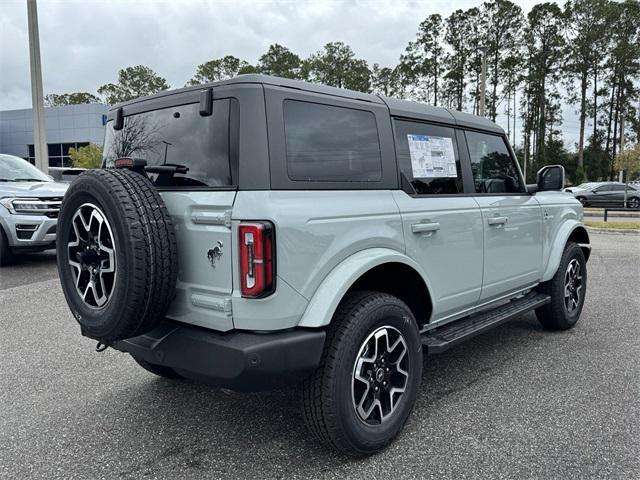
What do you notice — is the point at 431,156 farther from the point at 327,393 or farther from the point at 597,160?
the point at 597,160

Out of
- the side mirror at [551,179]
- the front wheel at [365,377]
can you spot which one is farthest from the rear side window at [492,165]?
the front wheel at [365,377]

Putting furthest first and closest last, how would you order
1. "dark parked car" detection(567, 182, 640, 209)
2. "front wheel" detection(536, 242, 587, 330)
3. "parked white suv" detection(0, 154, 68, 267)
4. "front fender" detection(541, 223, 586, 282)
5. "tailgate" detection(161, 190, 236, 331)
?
"dark parked car" detection(567, 182, 640, 209) → "parked white suv" detection(0, 154, 68, 267) → "front wheel" detection(536, 242, 587, 330) → "front fender" detection(541, 223, 586, 282) → "tailgate" detection(161, 190, 236, 331)

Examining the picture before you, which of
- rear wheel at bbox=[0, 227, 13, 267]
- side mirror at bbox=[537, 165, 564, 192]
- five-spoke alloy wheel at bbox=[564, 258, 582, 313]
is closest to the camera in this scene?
side mirror at bbox=[537, 165, 564, 192]

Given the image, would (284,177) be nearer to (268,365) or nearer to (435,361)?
(268,365)

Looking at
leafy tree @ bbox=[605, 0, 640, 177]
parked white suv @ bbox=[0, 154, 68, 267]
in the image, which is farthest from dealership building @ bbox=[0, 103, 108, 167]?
leafy tree @ bbox=[605, 0, 640, 177]

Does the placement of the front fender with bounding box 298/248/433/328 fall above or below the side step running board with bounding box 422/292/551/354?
above

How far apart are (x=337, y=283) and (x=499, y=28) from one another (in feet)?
151

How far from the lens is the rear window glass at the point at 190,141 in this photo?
246 cm

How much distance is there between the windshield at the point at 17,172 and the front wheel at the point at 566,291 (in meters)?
8.55

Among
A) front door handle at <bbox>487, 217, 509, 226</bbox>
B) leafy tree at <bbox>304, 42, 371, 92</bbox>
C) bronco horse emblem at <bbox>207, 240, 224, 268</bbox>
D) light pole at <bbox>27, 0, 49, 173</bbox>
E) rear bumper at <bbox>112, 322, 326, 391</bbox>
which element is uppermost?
leafy tree at <bbox>304, 42, 371, 92</bbox>

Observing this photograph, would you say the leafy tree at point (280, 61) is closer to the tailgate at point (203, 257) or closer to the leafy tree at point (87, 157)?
the leafy tree at point (87, 157)

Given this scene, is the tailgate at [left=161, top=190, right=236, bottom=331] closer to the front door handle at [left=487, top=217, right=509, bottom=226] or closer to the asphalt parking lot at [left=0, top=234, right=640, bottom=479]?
the asphalt parking lot at [left=0, top=234, right=640, bottom=479]

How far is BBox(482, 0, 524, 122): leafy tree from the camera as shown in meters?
41.0

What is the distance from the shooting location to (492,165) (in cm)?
413
